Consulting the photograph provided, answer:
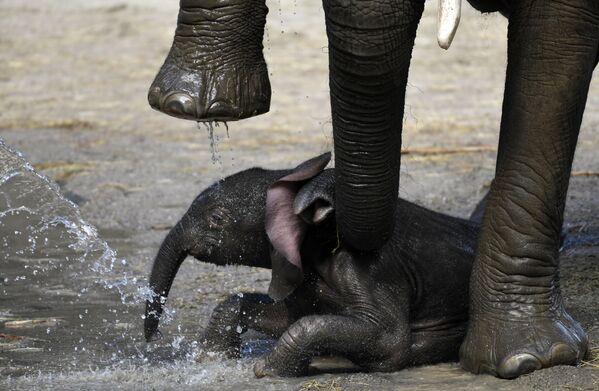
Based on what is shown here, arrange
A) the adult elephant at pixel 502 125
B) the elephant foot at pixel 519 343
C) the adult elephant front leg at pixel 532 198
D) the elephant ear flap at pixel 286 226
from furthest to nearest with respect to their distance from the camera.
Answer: the elephant ear flap at pixel 286 226 < the elephant foot at pixel 519 343 < the adult elephant front leg at pixel 532 198 < the adult elephant at pixel 502 125

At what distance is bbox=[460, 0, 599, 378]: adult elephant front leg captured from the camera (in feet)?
14.0

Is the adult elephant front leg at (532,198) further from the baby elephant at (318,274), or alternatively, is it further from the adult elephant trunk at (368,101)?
the adult elephant trunk at (368,101)

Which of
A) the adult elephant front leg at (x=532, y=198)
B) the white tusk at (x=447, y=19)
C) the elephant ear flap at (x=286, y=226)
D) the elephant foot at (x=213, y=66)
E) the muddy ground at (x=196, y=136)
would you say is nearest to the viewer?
the white tusk at (x=447, y=19)

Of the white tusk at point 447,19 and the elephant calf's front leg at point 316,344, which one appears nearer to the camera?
the white tusk at point 447,19

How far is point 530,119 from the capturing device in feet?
14.3

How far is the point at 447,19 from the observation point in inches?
152

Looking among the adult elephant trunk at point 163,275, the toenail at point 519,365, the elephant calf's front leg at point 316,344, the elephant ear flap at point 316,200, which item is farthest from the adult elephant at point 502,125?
the adult elephant trunk at point 163,275

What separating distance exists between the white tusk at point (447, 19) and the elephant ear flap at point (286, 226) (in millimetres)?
1008

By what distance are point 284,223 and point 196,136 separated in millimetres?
5189

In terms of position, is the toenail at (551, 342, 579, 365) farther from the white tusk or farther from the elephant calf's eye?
the elephant calf's eye

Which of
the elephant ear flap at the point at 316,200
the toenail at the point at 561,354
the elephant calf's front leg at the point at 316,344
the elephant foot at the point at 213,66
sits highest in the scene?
the elephant foot at the point at 213,66

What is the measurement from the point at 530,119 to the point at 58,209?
354cm

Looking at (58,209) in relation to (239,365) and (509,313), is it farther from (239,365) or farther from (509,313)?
(509,313)

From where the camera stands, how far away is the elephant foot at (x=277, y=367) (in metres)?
4.53
